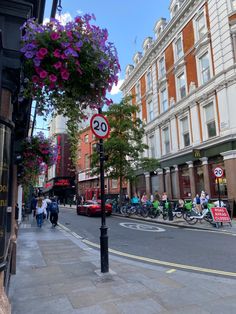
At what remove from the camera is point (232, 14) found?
19.0 metres

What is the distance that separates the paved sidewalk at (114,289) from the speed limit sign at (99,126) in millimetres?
3062

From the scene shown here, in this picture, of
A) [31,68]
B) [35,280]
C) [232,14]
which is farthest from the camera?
[232,14]

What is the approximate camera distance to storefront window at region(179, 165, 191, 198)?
23.6 m

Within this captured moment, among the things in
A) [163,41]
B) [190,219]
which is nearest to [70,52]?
[190,219]

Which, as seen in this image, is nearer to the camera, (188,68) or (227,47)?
(227,47)

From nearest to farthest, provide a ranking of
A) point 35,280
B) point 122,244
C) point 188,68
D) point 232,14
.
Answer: point 35,280, point 122,244, point 232,14, point 188,68

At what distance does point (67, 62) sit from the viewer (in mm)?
3242

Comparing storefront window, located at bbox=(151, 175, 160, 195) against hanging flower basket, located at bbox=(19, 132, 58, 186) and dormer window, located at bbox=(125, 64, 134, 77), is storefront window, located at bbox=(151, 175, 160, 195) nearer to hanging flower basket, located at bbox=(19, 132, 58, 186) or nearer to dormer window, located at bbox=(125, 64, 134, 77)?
dormer window, located at bbox=(125, 64, 134, 77)

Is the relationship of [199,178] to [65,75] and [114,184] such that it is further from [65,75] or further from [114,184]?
[65,75]

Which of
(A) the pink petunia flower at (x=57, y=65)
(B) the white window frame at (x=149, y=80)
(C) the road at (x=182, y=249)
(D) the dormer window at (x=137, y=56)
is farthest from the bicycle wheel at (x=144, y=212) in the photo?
(D) the dormer window at (x=137, y=56)

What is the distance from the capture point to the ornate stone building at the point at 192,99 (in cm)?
1912

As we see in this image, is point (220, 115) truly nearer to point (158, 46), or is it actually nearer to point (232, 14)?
point (232, 14)

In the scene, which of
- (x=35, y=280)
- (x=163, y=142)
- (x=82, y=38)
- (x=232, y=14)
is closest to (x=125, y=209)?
(x=163, y=142)

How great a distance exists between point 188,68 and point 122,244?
59.6 feet
